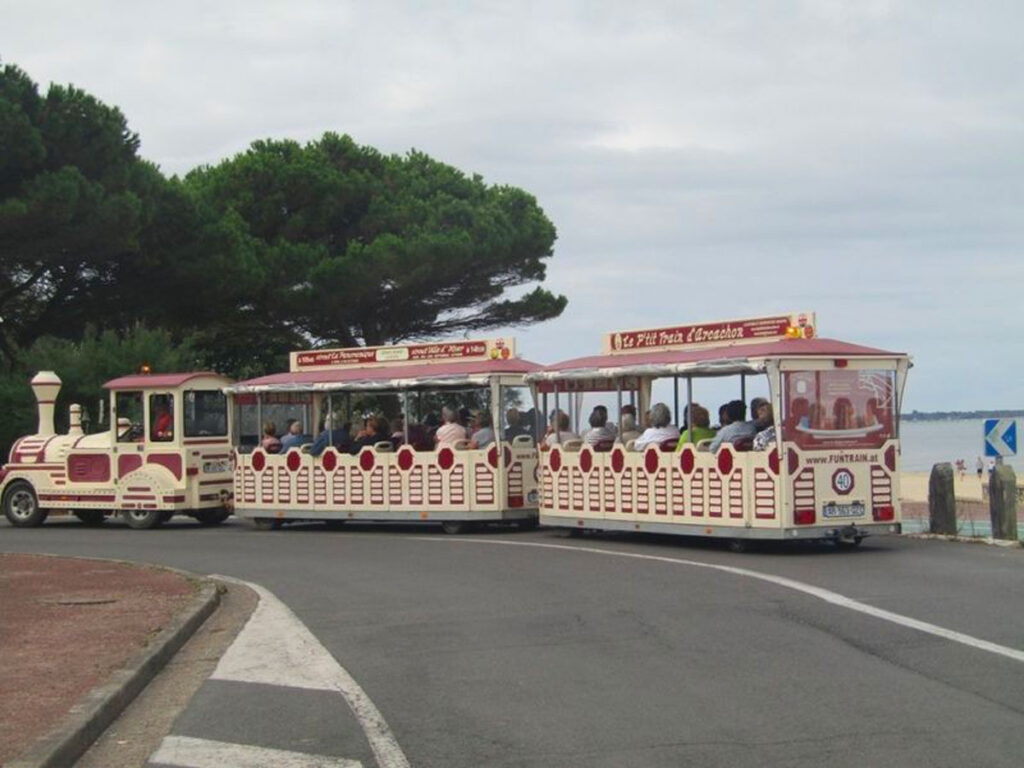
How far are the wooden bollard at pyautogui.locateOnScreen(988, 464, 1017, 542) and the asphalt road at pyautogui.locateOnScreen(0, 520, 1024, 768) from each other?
1.56 metres

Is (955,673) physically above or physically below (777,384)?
Answer: below

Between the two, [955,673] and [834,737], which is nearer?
[834,737]

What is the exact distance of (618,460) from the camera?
20.0 meters

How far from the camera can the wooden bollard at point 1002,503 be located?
18.9m

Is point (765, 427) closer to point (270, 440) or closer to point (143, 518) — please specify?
point (270, 440)

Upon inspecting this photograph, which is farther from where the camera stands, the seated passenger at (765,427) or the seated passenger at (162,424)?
the seated passenger at (162,424)

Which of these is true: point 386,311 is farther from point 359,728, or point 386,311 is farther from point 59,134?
point 359,728

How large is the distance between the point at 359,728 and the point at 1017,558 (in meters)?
10.8

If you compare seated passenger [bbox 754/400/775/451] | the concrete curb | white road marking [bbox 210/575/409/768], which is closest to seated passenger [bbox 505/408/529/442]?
seated passenger [bbox 754/400/775/451]

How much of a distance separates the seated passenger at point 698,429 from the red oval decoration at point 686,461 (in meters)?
0.13

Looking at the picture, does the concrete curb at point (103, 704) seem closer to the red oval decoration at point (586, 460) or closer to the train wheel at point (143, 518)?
the red oval decoration at point (586, 460)

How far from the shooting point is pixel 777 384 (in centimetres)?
1741

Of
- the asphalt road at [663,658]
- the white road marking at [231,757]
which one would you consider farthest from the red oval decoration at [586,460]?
the white road marking at [231,757]

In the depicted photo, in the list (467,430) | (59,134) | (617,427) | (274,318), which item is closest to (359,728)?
(617,427)
